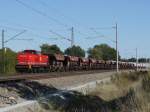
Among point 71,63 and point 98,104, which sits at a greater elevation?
point 71,63

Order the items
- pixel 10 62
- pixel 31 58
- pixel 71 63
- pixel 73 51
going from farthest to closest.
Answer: pixel 73 51 → pixel 71 63 → pixel 10 62 → pixel 31 58

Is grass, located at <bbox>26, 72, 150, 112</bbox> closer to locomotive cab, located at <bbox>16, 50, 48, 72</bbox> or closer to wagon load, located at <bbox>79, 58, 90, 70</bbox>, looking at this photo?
locomotive cab, located at <bbox>16, 50, 48, 72</bbox>

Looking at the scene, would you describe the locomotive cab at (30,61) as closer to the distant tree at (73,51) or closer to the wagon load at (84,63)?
the wagon load at (84,63)

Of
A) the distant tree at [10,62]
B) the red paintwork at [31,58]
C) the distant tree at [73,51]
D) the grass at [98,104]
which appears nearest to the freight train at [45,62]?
the red paintwork at [31,58]

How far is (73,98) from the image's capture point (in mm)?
21172

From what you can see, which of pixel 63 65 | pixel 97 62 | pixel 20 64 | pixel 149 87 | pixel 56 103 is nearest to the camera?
pixel 56 103

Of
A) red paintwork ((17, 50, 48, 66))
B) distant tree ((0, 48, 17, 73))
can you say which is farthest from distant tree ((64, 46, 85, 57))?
red paintwork ((17, 50, 48, 66))

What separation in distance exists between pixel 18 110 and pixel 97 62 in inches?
3088

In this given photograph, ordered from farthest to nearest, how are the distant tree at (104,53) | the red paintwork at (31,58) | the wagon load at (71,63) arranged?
the distant tree at (104,53)
the wagon load at (71,63)
the red paintwork at (31,58)

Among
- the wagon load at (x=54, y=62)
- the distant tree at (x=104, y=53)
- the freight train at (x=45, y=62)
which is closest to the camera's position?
the freight train at (x=45, y=62)

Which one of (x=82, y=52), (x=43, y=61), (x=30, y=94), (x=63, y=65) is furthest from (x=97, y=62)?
(x=30, y=94)

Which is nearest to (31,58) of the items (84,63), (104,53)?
(84,63)

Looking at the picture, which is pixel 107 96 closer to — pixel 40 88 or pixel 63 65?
pixel 40 88

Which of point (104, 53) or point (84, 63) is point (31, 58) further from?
point (104, 53)
